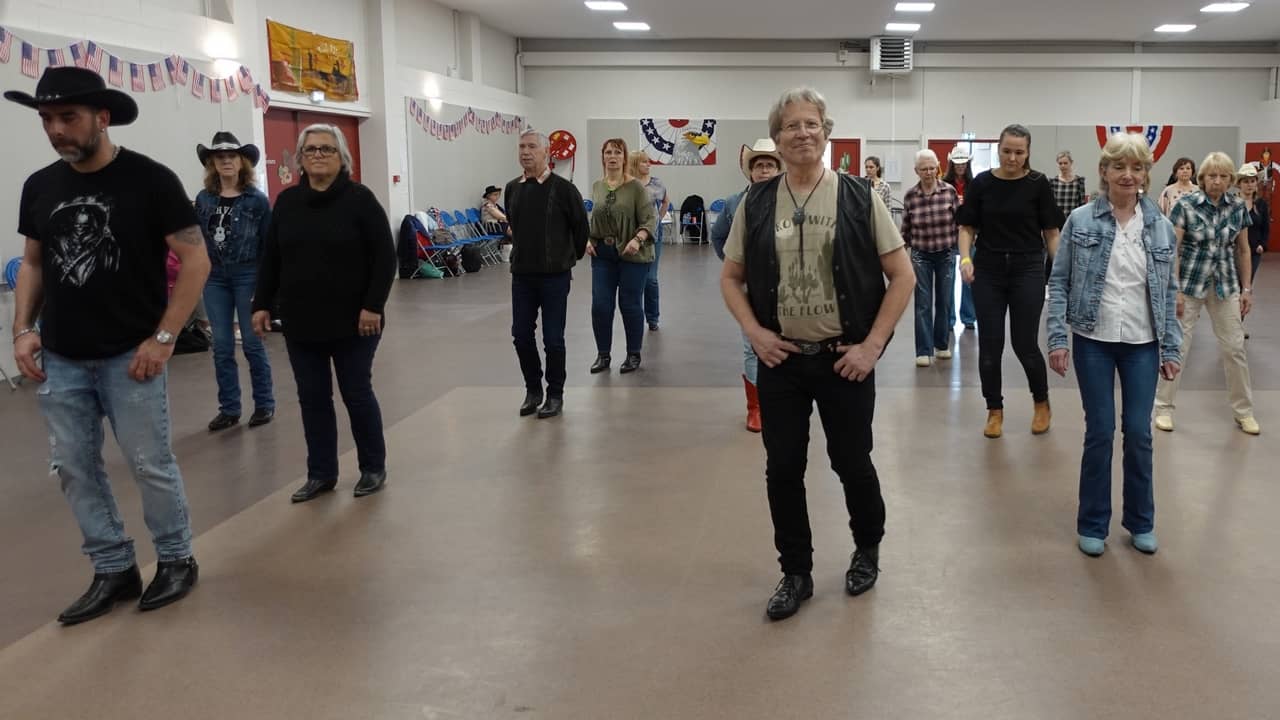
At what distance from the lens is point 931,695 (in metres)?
Answer: 2.65

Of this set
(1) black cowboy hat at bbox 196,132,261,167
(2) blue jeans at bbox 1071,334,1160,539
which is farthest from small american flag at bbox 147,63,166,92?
(2) blue jeans at bbox 1071,334,1160,539

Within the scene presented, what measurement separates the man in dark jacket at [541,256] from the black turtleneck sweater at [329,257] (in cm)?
161

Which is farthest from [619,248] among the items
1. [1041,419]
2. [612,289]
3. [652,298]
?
[1041,419]

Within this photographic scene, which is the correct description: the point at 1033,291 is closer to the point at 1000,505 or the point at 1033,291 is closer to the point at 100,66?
the point at 1000,505

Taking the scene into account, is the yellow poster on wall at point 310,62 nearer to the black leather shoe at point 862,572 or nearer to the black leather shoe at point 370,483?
the black leather shoe at point 370,483

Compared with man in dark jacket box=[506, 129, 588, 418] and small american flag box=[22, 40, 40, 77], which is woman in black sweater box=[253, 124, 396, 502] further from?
small american flag box=[22, 40, 40, 77]

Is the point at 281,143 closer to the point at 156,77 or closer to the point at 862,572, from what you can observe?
the point at 156,77

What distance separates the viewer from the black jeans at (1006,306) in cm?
517

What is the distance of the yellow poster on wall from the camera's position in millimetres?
11648

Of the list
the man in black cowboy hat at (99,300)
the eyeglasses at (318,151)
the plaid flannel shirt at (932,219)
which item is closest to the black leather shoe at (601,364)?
the plaid flannel shirt at (932,219)

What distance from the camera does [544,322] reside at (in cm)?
598

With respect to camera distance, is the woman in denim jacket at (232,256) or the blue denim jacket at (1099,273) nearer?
the blue denim jacket at (1099,273)

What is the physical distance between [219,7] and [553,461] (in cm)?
780

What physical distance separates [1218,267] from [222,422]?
5.19 meters
